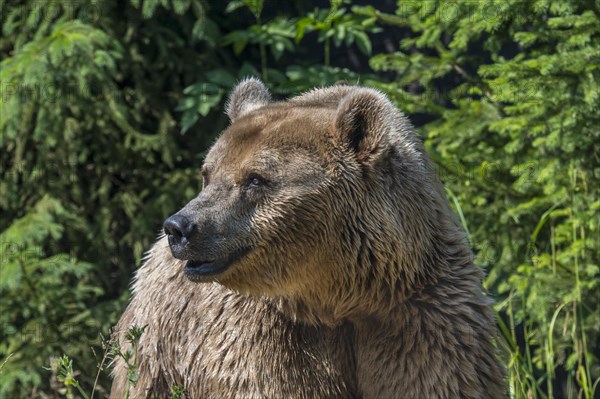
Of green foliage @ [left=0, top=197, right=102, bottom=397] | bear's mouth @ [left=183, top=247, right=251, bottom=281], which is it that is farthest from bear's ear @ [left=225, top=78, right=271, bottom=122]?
green foliage @ [left=0, top=197, right=102, bottom=397]

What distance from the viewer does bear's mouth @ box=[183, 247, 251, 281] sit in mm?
3801

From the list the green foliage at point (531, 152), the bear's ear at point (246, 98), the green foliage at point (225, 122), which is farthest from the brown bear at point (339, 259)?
the green foliage at point (531, 152)

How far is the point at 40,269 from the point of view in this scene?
6.95 metres

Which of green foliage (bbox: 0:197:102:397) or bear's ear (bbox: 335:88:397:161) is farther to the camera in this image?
green foliage (bbox: 0:197:102:397)

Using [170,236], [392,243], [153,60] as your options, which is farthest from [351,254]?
[153,60]

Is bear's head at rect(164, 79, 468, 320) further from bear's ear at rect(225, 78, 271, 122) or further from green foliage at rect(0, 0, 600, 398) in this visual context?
green foliage at rect(0, 0, 600, 398)

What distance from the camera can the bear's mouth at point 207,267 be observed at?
3.80m

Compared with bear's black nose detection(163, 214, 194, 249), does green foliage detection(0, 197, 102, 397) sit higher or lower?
lower

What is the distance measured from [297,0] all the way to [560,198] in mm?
2984

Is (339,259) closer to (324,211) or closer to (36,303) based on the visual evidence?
(324,211)

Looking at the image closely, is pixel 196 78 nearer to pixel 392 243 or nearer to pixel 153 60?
pixel 153 60

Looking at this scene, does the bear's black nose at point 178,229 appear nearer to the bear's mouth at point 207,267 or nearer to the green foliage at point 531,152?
the bear's mouth at point 207,267

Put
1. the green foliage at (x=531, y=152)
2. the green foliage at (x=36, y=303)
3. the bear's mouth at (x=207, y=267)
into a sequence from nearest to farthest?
the bear's mouth at (x=207, y=267)
the green foliage at (x=531, y=152)
the green foliage at (x=36, y=303)

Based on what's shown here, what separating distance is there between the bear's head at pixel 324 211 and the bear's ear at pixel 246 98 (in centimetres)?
56
